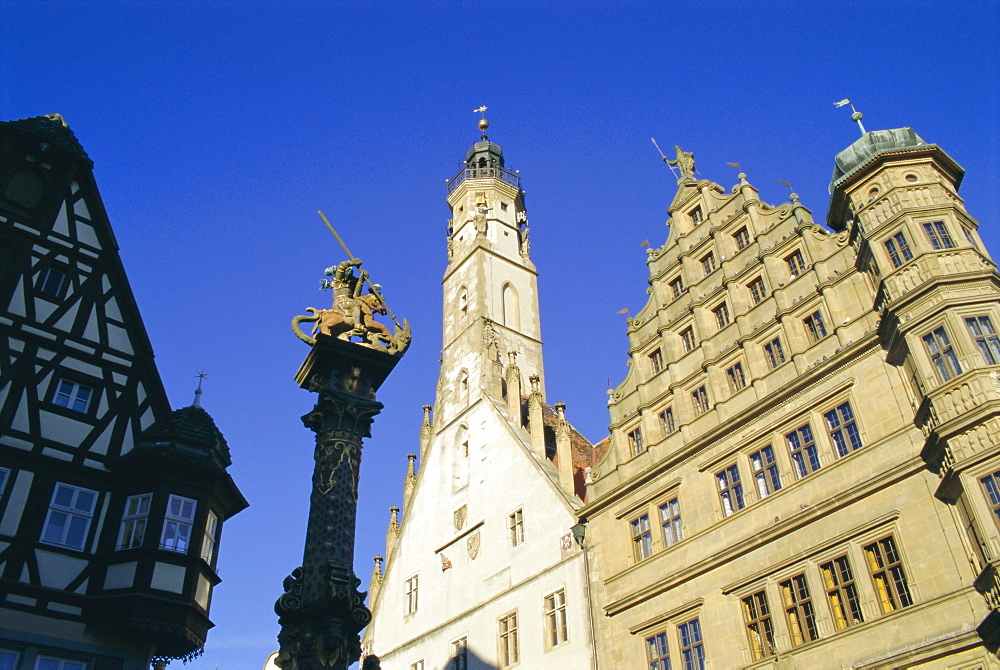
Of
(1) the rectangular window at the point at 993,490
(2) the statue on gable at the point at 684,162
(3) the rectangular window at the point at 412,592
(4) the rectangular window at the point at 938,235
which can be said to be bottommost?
(1) the rectangular window at the point at 993,490

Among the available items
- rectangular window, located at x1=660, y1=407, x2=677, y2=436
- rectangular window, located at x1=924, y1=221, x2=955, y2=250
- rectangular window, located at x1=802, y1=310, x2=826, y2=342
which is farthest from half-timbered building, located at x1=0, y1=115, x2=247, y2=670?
rectangular window, located at x1=924, y1=221, x2=955, y2=250

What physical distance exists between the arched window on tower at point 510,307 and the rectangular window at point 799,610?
1971cm

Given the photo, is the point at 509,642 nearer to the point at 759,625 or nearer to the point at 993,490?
the point at 759,625

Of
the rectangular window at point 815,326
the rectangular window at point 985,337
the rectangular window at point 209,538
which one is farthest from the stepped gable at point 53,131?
the rectangular window at point 985,337

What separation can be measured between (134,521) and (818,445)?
14126 mm

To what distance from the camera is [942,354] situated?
47.1 ft

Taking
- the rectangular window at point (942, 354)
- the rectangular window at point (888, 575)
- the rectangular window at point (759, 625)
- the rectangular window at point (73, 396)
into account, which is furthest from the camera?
the rectangular window at point (73, 396)

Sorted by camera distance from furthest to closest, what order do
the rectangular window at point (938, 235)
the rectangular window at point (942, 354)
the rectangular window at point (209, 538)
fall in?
the rectangular window at point (209, 538) → the rectangular window at point (938, 235) → the rectangular window at point (942, 354)

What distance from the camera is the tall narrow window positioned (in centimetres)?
2044

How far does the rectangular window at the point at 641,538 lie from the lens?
19422 mm

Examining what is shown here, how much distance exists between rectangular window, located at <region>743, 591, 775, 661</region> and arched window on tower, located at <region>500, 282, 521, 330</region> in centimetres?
1914

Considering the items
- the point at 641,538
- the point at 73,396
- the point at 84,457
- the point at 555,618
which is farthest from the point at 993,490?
the point at 73,396

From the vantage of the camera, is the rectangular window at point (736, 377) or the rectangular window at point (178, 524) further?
the rectangular window at point (736, 377)

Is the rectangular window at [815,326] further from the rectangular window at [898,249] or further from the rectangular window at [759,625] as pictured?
the rectangular window at [759,625]
